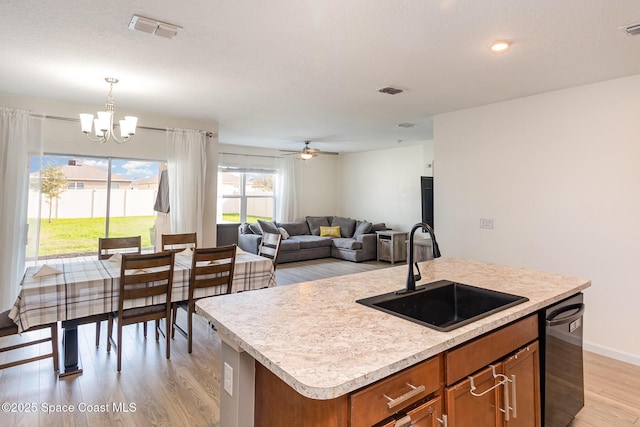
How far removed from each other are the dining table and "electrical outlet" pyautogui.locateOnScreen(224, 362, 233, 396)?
172 cm

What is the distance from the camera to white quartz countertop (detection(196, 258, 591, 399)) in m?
1.00

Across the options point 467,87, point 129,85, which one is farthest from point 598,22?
point 129,85

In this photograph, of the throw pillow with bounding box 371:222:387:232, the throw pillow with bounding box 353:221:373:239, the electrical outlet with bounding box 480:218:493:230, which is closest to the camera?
the electrical outlet with bounding box 480:218:493:230

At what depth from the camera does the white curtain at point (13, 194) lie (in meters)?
3.65

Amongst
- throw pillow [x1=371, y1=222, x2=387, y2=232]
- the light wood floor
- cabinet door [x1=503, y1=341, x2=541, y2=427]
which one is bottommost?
the light wood floor

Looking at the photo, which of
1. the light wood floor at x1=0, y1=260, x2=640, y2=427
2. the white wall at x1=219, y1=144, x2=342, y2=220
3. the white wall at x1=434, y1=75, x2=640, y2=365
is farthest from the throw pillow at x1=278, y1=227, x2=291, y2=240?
the light wood floor at x1=0, y1=260, x2=640, y2=427

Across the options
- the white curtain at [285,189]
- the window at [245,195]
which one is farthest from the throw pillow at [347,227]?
the window at [245,195]

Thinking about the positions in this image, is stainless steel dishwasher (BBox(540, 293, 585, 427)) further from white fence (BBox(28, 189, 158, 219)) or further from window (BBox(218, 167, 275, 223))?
window (BBox(218, 167, 275, 223))

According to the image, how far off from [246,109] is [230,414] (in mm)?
3674

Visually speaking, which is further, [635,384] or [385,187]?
[385,187]

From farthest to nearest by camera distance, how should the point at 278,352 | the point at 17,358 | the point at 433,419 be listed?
the point at 17,358 → the point at 433,419 → the point at 278,352

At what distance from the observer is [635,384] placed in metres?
2.61

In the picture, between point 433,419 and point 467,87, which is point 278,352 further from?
point 467,87

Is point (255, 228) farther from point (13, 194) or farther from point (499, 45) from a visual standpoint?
point (499, 45)
